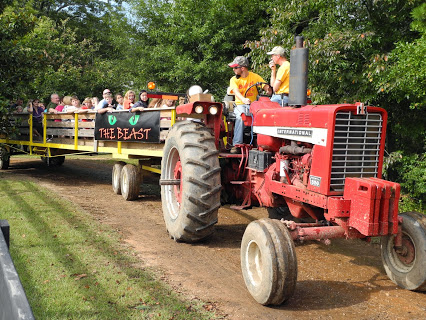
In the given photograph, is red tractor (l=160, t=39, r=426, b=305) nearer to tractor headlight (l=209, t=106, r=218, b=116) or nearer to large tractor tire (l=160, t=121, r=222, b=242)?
large tractor tire (l=160, t=121, r=222, b=242)

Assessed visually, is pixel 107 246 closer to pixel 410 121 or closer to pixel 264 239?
pixel 264 239

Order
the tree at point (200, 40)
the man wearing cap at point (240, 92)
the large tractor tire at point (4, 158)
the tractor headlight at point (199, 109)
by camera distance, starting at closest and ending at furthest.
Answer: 1. the tractor headlight at point (199, 109)
2. the man wearing cap at point (240, 92)
3. the large tractor tire at point (4, 158)
4. the tree at point (200, 40)

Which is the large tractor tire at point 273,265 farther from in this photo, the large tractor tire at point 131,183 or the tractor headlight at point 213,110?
the large tractor tire at point 131,183

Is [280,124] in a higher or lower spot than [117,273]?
higher

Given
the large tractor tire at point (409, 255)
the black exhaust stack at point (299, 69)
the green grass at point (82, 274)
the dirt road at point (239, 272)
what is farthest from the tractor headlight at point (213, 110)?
the large tractor tire at point (409, 255)

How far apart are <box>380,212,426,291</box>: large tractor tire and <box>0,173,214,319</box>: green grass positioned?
6.58 feet

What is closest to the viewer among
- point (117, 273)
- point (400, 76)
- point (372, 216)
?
point (372, 216)

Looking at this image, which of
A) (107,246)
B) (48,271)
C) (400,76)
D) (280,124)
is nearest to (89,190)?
(107,246)

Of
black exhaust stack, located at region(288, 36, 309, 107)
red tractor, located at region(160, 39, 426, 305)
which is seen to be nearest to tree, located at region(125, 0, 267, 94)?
red tractor, located at region(160, 39, 426, 305)

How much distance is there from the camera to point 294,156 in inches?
199

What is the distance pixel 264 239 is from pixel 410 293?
1.62 metres

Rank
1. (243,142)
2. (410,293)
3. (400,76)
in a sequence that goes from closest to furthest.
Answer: (410,293) < (243,142) < (400,76)

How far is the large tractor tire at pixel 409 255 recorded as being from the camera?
4355mm

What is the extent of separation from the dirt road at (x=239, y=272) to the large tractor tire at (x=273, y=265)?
14cm
